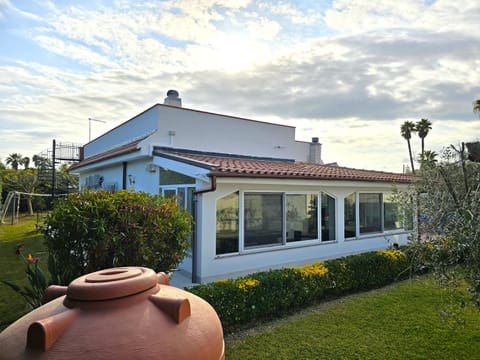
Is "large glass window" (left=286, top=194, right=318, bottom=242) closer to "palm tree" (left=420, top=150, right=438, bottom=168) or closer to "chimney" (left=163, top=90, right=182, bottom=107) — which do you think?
"palm tree" (left=420, top=150, right=438, bottom=168)

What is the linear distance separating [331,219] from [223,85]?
956cm

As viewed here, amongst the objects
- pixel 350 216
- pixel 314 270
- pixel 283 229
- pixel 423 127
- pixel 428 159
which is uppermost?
pixel 423 127

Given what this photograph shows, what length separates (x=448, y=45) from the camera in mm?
11508

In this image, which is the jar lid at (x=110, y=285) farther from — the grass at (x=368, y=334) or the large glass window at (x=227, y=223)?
the large glass window at (x=227, y=223)

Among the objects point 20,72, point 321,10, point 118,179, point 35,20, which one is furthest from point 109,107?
point 321,10

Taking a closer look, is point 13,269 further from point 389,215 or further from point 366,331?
point 389,215

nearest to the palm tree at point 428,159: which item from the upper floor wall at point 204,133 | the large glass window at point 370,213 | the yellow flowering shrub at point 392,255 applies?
the yellow flowering shrub at point 392,255

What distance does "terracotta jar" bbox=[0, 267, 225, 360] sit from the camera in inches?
104

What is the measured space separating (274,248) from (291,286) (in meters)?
4.10

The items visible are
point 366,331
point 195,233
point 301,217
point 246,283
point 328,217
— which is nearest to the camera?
point 366,331

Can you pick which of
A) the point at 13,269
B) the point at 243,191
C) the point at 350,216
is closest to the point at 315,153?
the point at 350,216

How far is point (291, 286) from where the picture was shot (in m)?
8.70

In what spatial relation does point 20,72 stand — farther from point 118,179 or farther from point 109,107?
point 109,107

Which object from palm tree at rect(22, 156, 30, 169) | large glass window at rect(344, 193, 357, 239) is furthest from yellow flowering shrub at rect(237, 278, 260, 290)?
palm tree at rect(22, 156, 30, 169)
